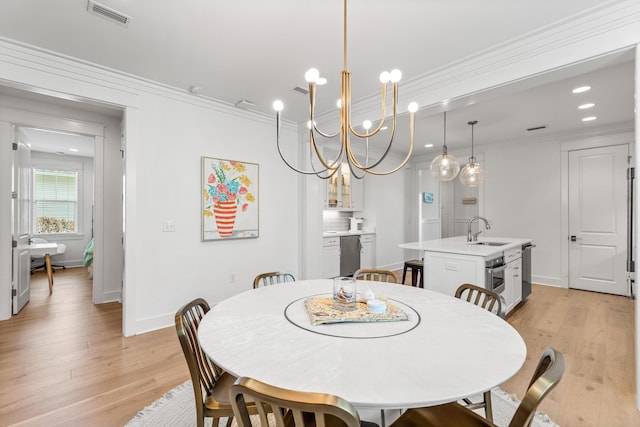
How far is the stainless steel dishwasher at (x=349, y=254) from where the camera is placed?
17.9ft

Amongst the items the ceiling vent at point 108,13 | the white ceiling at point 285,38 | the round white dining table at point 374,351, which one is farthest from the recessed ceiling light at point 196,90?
the round white dining table at point 374,351

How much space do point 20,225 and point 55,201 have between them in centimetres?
380

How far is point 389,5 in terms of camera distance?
6.53 feet

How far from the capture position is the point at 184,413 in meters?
1.92

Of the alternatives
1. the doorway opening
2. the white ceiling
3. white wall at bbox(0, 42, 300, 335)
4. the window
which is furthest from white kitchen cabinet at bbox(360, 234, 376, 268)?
the window

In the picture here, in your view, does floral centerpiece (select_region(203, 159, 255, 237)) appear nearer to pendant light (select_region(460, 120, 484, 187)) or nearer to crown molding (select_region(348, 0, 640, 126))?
crown molding (select_region(348, 0, 640, 126))

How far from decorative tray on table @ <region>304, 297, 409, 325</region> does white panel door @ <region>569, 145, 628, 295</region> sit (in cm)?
500

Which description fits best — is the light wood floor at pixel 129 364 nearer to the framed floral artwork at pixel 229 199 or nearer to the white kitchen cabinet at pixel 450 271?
the white kitchen cabinet at pixel 450 271

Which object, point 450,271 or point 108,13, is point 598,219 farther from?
point 108,13

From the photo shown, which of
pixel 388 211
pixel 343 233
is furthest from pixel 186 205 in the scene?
pixel 388 211

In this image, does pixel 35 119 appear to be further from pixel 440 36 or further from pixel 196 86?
pixel 440 36

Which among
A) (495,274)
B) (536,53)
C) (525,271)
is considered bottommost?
(525,271)

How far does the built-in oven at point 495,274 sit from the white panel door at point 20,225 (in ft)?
17.1

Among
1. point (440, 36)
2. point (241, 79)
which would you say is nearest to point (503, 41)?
point (440, 36)
